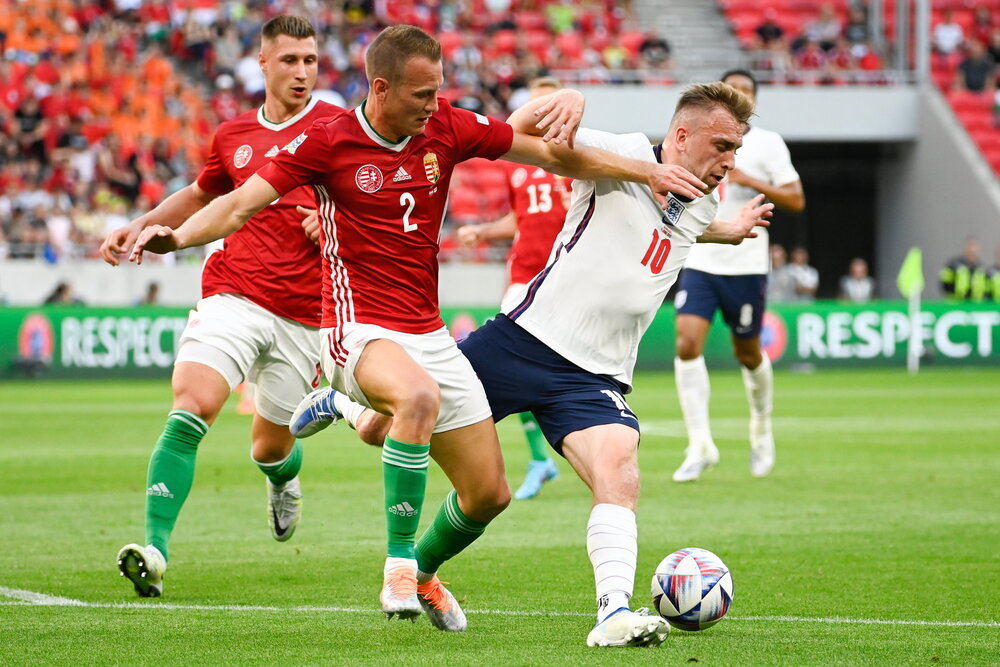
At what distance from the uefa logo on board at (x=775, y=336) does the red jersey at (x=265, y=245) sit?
801 inches

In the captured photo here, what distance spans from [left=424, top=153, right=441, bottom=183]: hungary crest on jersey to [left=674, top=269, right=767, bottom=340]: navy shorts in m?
5.54

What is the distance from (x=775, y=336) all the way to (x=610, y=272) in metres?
21.9

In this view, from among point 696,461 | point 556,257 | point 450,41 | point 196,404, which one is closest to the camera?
point 556,257

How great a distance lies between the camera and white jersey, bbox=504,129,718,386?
586 centimetres

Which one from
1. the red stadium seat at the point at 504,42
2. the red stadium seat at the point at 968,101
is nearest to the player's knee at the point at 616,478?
the red stadium seat at the point at 504,42

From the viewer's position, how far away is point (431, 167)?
5777mm

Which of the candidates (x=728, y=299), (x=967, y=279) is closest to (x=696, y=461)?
(x=728, y=299)

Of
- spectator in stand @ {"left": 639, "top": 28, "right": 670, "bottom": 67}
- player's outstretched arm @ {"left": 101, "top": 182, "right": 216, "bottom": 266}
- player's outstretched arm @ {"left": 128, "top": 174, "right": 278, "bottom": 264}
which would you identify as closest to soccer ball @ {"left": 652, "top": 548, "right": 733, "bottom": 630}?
player's outstretched arm @ {"left": 128, "top": 174, "right": 278, "bottom": 264}

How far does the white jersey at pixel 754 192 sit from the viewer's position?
36.0 feet

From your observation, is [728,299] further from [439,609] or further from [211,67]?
[211,67]

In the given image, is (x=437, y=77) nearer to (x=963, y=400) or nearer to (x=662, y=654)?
(x=662, y=654)

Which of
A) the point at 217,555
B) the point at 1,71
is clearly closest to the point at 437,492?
the point at 217,555

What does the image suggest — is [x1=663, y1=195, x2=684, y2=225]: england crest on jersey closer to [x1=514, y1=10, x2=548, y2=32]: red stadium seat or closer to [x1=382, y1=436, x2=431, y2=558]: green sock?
[x1=382, y1=436, x2=431, y2=558]: green sock

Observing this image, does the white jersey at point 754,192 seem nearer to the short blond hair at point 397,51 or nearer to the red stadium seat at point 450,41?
the short blond hair at point 397,51
